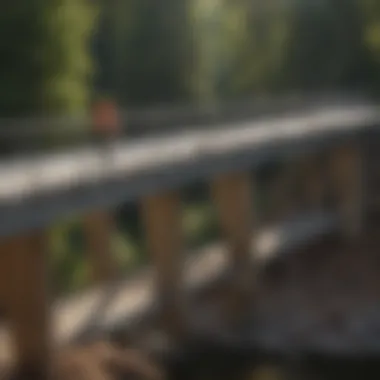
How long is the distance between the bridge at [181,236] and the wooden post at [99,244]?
0.05 ft

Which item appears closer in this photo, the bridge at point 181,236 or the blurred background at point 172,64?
the bridge at point 181,236

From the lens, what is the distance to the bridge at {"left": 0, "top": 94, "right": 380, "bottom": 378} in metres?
6.62

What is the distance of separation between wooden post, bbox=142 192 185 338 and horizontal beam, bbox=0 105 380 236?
367 mm

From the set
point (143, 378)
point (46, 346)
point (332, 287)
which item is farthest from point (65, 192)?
point (332, 287)

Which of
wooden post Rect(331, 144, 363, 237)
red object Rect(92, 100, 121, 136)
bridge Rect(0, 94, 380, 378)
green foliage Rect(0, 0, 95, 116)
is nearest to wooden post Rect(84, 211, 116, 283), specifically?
bridge Rect(0, 94, 380, 378)

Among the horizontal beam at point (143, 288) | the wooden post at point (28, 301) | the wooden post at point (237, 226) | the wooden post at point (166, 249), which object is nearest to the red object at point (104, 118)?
the wooden post at point (166, 249)

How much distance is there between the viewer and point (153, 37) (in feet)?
48.3

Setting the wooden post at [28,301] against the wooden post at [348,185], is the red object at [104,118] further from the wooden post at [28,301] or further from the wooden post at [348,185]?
the wooden post at [348,185]

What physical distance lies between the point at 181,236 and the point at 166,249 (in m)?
0.29

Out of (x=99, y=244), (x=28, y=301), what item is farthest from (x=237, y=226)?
(x=28, y=301)

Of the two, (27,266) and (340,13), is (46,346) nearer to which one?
(27,266)

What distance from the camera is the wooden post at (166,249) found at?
28.4 feet

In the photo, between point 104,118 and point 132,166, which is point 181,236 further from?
point 104,118

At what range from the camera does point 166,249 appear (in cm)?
874
